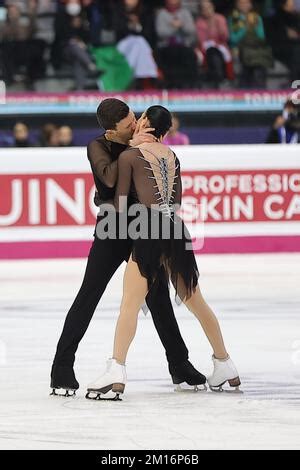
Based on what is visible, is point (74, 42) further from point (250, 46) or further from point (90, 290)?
point (90, 290)

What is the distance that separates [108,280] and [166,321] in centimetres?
41

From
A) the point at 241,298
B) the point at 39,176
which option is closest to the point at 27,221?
the point at 39,176

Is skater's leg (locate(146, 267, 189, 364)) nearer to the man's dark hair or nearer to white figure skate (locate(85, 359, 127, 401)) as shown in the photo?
white figure skate (locate(85, 359, 127, 401))

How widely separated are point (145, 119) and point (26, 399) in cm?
158

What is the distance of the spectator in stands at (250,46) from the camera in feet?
56.2

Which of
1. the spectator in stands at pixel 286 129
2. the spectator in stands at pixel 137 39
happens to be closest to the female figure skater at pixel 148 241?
the spectator in stands at pixel 286 129

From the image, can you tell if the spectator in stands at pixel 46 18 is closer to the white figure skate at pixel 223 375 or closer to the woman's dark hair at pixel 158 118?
the woman's dark hair at pixel 158 118

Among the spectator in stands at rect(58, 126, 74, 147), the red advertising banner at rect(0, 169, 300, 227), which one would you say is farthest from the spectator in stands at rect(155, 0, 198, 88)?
the red advertising banner at rect(0, 169, 300, 227)

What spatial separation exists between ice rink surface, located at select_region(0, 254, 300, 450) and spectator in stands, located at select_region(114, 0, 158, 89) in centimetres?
515

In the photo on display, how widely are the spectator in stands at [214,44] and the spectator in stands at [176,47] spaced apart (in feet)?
0.48

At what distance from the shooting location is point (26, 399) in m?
6.61

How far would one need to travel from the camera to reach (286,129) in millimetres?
15445

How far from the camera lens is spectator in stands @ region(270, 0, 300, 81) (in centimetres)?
1747
